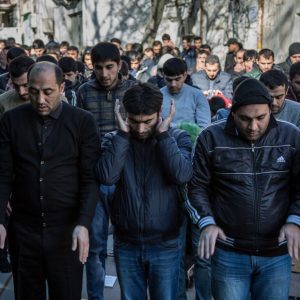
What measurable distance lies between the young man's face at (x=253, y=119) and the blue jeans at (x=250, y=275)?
0.66 metres

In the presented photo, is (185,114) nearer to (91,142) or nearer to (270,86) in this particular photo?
(270,86)

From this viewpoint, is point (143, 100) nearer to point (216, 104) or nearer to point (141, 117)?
point (141, 117)

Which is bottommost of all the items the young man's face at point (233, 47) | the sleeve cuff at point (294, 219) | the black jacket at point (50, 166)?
the sleeve cuff at point (294, 219)

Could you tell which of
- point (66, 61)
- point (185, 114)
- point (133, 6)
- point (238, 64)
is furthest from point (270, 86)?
point (133, 6)

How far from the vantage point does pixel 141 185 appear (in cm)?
302

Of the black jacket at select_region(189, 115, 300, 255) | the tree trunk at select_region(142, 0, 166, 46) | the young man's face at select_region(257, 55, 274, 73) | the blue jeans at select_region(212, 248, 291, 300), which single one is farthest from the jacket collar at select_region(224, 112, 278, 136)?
the tree trunk at select_region(142, 0, 166, 46)

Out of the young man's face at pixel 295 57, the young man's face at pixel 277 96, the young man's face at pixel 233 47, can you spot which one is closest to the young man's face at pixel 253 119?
the young man's face at pixel 277 96

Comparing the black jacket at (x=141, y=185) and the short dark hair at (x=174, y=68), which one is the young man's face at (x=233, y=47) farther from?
the black jacket at (x=141, y=185)

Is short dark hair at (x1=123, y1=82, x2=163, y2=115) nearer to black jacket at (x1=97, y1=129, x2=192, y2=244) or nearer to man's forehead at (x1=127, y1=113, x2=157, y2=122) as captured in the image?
man's forehead at (x1=127, y1=113, x2=157, y2=122)

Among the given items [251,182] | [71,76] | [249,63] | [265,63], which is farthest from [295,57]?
[251,182]

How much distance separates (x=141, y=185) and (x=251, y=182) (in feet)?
2.04

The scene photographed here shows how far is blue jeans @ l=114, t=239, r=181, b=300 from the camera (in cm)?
309

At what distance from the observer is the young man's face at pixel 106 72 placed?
13.8 ft

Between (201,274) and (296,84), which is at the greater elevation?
(296,84)
